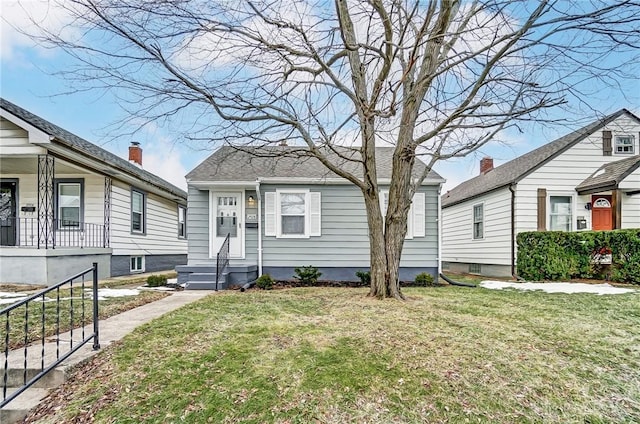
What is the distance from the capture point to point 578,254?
34.0 feet

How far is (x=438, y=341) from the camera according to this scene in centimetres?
415

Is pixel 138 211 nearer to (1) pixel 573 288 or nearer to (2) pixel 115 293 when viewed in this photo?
(2) pixel 115 293

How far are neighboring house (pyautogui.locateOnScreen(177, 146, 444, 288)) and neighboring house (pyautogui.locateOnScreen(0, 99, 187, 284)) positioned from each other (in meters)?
3.11

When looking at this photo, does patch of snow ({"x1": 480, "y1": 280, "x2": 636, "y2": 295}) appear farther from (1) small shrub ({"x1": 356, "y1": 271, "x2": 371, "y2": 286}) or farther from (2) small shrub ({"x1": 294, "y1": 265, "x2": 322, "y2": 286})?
(2) small shrub ({"x1": 294, "y1": 265, "x2": 322, "y2": 286})

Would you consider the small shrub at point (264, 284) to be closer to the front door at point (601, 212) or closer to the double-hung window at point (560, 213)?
the double-hung window at point (560, 213)

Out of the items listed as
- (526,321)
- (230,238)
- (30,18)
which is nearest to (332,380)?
(526,321)

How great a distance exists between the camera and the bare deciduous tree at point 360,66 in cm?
545

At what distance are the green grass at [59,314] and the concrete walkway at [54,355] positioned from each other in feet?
0.67

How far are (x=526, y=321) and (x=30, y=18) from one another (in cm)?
818

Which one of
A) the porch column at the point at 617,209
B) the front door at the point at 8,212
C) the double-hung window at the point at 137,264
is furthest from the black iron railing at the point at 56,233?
the porch column at the point at 617,209

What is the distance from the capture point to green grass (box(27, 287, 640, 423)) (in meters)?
2.95

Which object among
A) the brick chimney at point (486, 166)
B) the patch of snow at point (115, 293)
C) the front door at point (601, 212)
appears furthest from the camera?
the brick chimney at point (486, 166)

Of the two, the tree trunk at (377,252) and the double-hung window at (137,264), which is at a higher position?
the tree trunk at (377,252)

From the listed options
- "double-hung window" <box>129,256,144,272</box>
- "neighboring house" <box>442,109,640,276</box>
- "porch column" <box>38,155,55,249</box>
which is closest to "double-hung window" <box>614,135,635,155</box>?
"neighboring house" <box>442,109,640,276</box>
